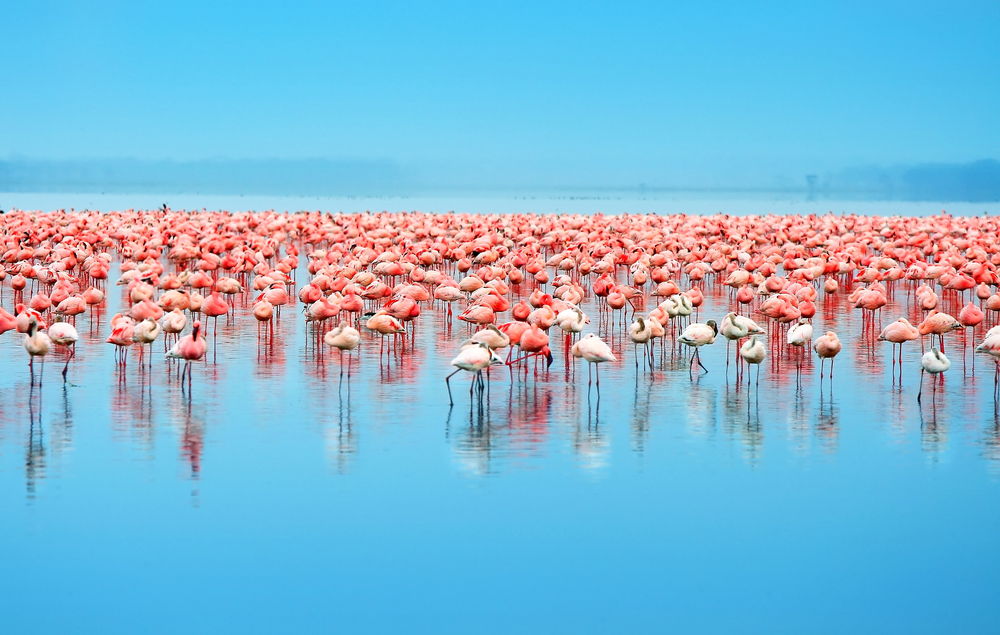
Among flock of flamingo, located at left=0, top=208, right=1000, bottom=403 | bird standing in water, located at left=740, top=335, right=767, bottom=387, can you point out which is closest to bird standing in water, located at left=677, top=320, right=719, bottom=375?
flock of flamingo, located at left=0, top=208, right=1000, bottom=403

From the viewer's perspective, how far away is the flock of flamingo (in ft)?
52.2

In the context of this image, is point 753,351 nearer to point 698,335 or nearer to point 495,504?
point 698,335

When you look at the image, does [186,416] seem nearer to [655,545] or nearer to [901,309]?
[655,545]

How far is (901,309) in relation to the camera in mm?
24266

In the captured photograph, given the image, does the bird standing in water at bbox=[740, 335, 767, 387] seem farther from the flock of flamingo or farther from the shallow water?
the shallow water

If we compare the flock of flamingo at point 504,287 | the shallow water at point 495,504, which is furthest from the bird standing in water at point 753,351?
the shallow water at point 495,504

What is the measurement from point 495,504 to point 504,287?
11241 millimetres

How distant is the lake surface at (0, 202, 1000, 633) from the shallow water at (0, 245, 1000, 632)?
27mm

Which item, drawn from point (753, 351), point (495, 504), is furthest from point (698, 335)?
point (495, 504)

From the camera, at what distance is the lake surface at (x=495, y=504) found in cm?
858

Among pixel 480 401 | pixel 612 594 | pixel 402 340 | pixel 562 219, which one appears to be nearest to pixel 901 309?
pixel 402 340

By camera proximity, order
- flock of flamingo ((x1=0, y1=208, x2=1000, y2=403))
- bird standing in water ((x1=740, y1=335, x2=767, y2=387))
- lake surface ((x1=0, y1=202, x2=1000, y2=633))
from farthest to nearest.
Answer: flock of flamingo ((x1=0, y1=208, x2=1000, y2=403))
bird standing in water ((x1=740, y1=335, x2=767, y2=387))
lake surface ((x1=0, y1=202, x2=1000, y2=633))

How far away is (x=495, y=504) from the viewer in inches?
413

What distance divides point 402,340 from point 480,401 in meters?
4.48
